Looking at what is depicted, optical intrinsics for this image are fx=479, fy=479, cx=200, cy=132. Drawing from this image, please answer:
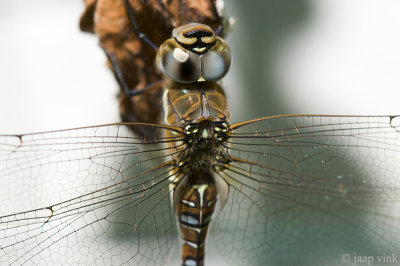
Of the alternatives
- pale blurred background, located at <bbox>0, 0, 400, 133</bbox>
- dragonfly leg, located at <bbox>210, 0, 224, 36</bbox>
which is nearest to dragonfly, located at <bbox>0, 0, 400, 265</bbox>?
dragonfly leg, located at <bbox>210, 0, 224, 36</bbox>

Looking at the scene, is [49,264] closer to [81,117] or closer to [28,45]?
[81,117]

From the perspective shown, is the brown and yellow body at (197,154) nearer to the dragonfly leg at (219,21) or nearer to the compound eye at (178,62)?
the compound eye at (178,62)

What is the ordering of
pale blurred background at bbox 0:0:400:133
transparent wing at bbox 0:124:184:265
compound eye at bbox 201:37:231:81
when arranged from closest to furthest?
transparent wing at bbox 0:124:184:265 < compound eye at bbox 201:37:231:81 < pale blurred background at bbox 0:0:400:133

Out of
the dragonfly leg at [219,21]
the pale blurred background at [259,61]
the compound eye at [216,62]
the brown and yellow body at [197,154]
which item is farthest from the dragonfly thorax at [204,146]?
the pale blurred background at [259,61]

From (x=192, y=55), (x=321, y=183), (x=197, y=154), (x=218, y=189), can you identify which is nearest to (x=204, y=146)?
(x=197, y=154)

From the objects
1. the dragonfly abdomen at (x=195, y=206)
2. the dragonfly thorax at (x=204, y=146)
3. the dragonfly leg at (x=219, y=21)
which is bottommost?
the dragonfly abdomen at (x=195, y=206)

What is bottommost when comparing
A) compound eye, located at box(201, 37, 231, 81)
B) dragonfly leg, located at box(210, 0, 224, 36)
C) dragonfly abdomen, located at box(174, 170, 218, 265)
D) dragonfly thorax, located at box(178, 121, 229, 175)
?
dragonfly abdomen, located at box(174, 170, 218, 265)

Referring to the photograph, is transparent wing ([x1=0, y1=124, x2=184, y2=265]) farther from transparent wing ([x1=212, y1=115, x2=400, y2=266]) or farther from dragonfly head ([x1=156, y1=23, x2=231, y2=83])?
transparent wing ([x1=212, y1=115, x2=400, y2=266])
